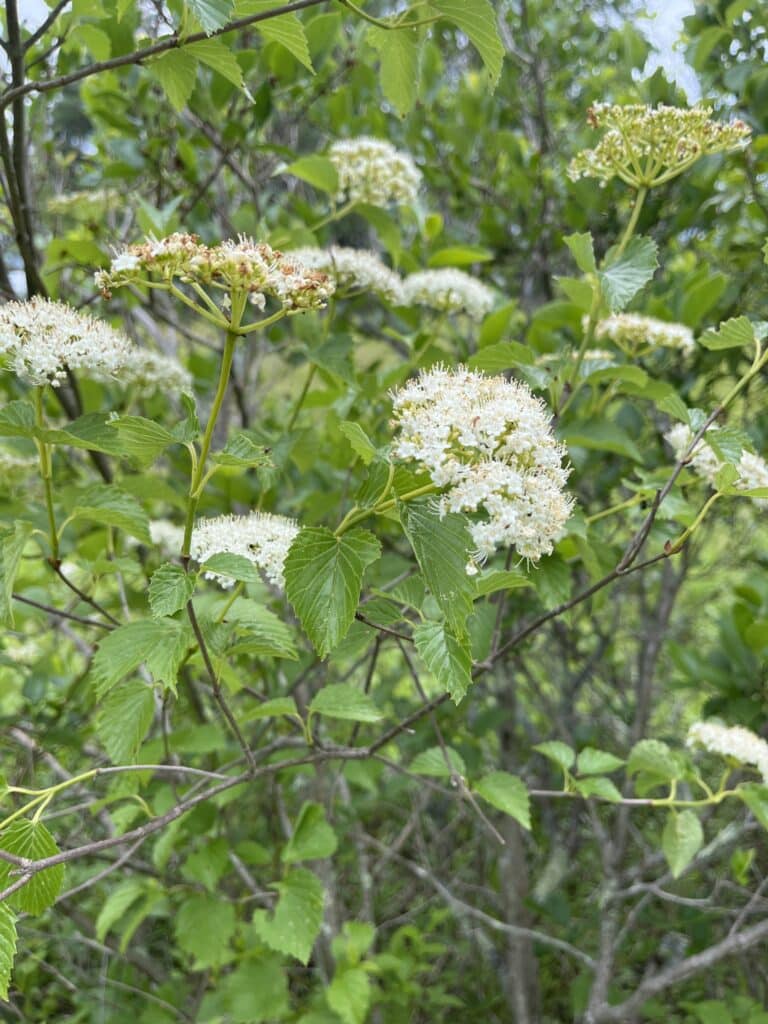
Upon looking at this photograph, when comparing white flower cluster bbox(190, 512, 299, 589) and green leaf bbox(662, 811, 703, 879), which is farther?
green leaf bbox(662, 811, 703, 879)

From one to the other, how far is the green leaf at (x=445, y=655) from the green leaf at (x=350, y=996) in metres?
0.93

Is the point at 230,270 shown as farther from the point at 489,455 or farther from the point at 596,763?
the point at 596,763

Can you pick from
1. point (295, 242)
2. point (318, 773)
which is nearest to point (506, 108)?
point (295, 242)

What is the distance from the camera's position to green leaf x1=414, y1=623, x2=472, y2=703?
78 cm

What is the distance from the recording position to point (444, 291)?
154 centimetres

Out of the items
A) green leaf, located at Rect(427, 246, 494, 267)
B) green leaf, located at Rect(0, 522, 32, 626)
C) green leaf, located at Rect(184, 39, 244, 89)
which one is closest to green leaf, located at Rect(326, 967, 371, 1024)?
green leaf, located at Rect(0, 522, 32, 626)

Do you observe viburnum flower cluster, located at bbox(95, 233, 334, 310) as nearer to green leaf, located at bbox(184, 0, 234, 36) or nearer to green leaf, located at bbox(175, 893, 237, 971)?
green leaf, located at bbox(184, 0, 234, 36)

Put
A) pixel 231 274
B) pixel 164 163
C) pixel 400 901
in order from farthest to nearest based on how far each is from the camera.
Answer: pixel 400 901 → pixel 164 163 → pixel 231 274

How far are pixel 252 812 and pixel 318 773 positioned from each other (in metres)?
0.92

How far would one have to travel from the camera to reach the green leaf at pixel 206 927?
139 cm

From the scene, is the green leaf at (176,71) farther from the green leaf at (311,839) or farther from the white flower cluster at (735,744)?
the white flower cluster at (735,744)

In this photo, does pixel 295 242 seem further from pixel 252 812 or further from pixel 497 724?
pixel 252 812

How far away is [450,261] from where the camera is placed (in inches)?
61.5

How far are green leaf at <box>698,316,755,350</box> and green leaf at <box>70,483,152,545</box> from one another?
0.72 m
